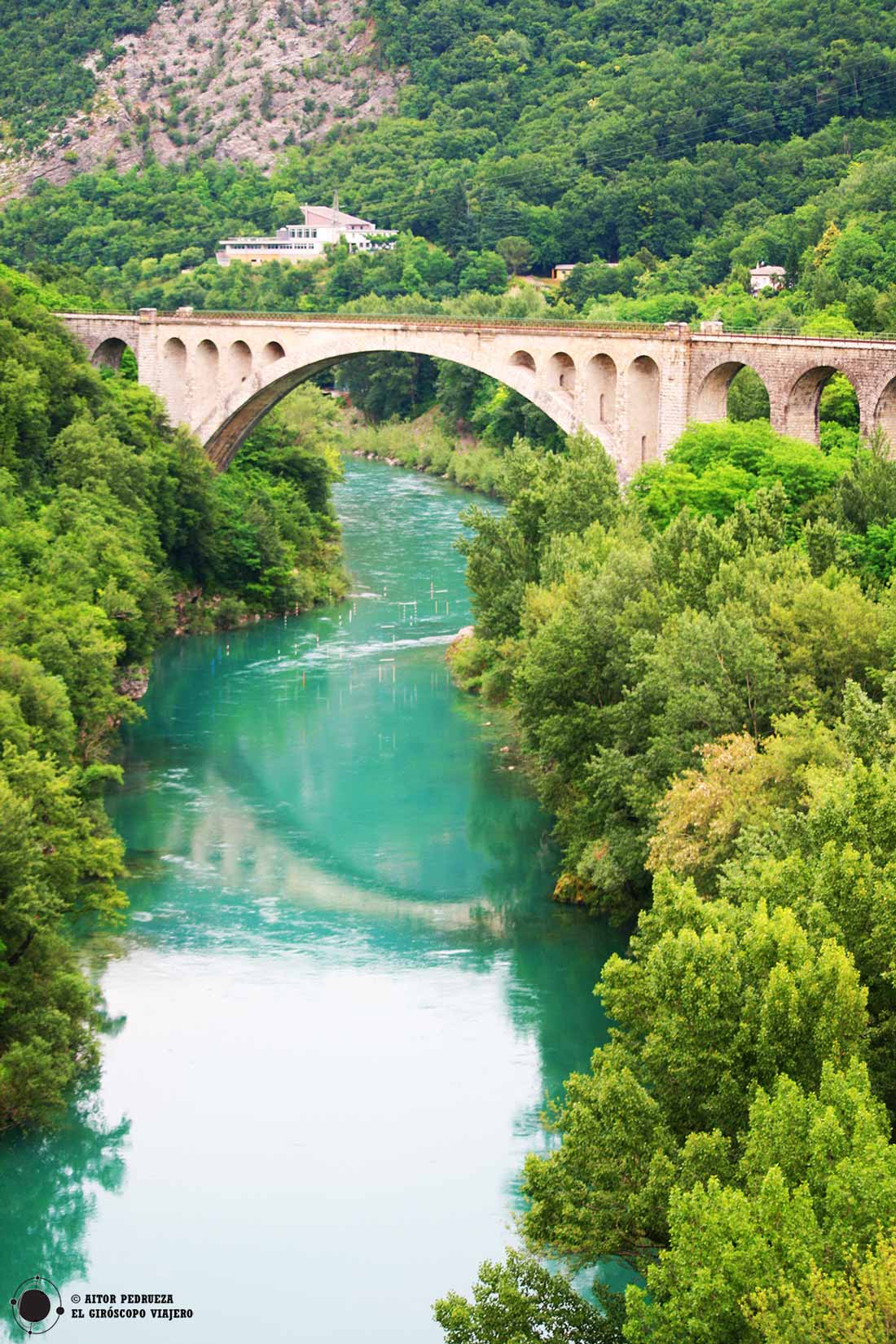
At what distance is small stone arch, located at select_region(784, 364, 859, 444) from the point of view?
4016cm

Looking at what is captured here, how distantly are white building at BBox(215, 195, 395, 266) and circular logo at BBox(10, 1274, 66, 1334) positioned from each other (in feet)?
228

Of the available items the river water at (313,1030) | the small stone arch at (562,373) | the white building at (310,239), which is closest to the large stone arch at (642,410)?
the small stone arch at (562,373)

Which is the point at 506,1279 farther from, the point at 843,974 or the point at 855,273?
the point at 855,273

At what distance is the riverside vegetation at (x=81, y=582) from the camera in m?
21.8

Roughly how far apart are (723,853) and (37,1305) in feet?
28.1

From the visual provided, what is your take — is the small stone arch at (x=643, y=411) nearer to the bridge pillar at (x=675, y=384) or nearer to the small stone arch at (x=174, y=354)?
the bridge pillar at (x=675, y=384)

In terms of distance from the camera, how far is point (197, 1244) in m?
19.3

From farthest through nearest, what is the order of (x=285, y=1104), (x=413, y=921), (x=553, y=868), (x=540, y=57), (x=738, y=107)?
1. (x=540, y=57)
2. (x=738, y=107)
3. (x=553, y=868)
4. (x=413, y=921)
5. (x=285, y=1104)

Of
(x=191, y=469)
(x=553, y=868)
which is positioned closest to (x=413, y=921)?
(x=553, y=868)

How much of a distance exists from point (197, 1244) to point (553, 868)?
36.1 ft

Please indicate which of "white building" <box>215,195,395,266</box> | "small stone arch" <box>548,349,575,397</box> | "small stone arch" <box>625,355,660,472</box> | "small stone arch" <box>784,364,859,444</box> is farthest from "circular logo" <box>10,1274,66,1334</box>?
"white building" <box>215,195,395,266</box>

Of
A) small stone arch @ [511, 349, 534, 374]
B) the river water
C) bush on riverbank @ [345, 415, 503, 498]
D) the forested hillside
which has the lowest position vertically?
the river water

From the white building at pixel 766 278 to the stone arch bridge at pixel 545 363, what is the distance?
1585cm

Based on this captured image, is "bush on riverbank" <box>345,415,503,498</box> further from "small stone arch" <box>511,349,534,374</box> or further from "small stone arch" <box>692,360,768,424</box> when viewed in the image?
"small stone arch" <box>692,360,768,424</box>
